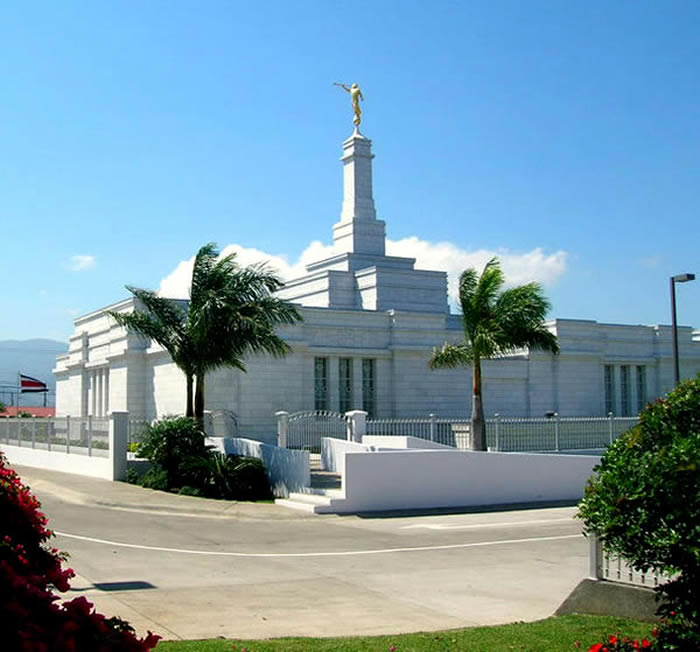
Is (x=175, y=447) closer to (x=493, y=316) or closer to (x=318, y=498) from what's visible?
(x=318, y=498)

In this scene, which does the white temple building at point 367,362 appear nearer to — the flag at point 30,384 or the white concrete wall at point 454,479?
the flag at point 30,384

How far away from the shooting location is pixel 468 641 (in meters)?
7.52

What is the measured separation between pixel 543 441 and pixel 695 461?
17178 mm

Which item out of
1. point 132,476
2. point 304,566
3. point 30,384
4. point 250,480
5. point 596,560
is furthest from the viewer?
point 30,384

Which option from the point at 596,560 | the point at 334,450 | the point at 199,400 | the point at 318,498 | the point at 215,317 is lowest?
the point at 318,498

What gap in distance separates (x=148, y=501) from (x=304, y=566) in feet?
24.4

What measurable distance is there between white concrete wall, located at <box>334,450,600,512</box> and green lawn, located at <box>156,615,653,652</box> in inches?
409

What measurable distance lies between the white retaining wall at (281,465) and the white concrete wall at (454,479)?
1326 millimetres

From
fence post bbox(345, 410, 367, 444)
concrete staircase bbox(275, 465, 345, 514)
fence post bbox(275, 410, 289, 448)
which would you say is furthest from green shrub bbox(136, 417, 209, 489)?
fence post bbox(345, 410, 367, 444)

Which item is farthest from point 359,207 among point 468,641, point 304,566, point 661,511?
point 661,511

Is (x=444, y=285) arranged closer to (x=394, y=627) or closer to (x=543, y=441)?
(x=543, y=441)

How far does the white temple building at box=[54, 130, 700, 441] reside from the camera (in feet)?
101

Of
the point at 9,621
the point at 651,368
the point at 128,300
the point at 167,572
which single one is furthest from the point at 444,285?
the point at 9,621

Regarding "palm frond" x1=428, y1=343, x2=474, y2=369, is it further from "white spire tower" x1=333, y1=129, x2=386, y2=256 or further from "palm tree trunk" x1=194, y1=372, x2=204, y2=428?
"white spire tower" x1=333, y1=129, x2=386, y2=256
